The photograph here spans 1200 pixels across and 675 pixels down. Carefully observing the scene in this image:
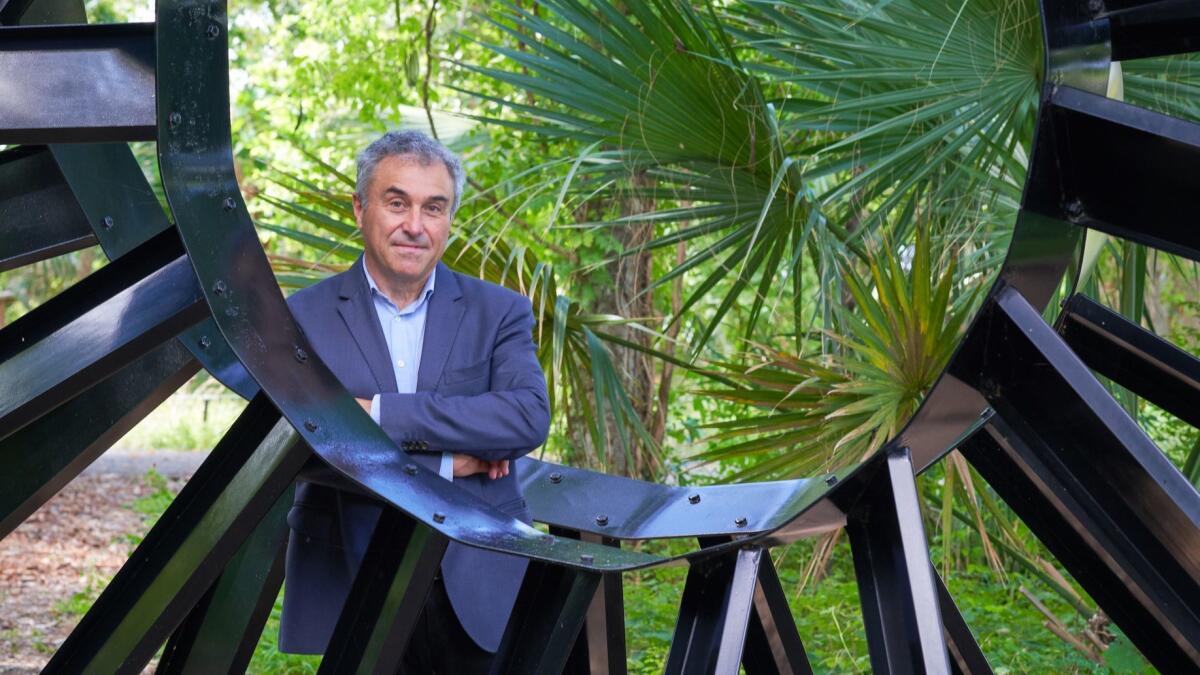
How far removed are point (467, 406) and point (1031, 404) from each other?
3.84 ft

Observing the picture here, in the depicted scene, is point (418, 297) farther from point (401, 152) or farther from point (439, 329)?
point (401, 152)

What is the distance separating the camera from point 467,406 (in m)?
2.91

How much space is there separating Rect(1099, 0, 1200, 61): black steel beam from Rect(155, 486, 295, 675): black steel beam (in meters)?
2.13

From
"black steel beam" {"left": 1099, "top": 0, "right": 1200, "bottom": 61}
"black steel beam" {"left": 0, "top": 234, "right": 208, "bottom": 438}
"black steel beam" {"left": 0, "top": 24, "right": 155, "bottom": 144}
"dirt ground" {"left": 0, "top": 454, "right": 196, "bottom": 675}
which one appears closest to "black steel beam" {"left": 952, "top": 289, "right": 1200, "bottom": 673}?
"black steel beam" {"left": 1099, "top": 0, "right": 1200, "bottom": 61}

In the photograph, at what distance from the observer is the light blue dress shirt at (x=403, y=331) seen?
3057mm

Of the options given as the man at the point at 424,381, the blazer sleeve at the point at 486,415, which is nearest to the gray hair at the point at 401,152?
the man at the point at 424,381

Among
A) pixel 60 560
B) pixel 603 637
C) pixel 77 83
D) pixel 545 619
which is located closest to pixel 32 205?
pixel 77 83

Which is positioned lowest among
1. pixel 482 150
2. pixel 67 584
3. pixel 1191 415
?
pixel 67 584

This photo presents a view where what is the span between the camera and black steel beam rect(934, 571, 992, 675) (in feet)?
9.74

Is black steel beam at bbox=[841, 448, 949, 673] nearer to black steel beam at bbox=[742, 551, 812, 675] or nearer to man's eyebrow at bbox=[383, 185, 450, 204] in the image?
black steel beam at bbox=[742, 551, 812, 675]

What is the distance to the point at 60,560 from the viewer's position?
8.42 metres

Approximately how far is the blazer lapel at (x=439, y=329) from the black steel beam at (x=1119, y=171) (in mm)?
1318

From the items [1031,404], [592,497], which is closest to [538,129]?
[592,497]

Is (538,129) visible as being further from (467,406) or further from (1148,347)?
(1148,347)
